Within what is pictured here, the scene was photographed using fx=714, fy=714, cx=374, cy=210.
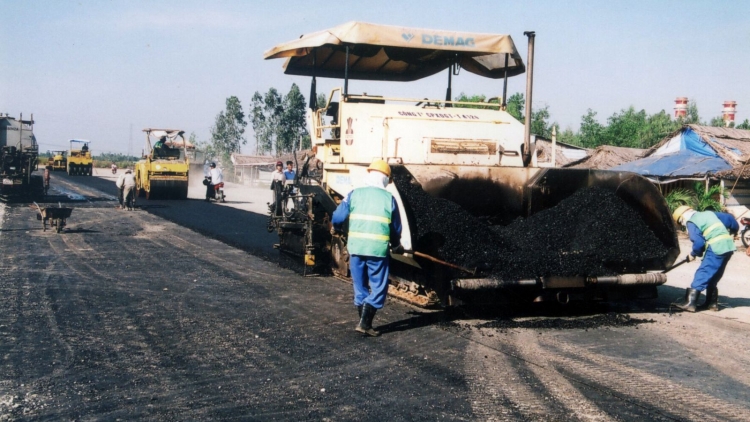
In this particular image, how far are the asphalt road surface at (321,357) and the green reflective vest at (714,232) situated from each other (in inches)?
27.5

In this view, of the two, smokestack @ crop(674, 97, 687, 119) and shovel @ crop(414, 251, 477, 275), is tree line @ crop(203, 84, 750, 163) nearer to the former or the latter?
smokestack @ crop(674, 97, 687, 119)

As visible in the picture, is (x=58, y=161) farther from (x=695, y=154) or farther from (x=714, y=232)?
(x=714, y=232)

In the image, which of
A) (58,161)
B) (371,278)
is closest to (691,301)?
(371,278)

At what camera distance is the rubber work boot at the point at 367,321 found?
5675 mm

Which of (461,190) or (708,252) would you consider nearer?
(461,190)

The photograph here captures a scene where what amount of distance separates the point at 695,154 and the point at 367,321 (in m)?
16.8

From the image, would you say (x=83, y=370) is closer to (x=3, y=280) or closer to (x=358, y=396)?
(x=358, y=396)

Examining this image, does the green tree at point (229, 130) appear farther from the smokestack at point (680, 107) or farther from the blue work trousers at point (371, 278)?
the blue work trousers at point (371, 278)

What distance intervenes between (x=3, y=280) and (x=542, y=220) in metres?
5.92

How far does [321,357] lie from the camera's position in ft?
16.5

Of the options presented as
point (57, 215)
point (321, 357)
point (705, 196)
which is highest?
point (705, 196)

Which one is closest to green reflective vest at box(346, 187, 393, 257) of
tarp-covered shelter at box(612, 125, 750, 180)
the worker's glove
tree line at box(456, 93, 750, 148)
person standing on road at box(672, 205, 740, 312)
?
the worker's glove

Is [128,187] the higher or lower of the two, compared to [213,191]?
higher

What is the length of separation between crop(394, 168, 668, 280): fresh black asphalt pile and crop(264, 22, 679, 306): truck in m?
0.01
